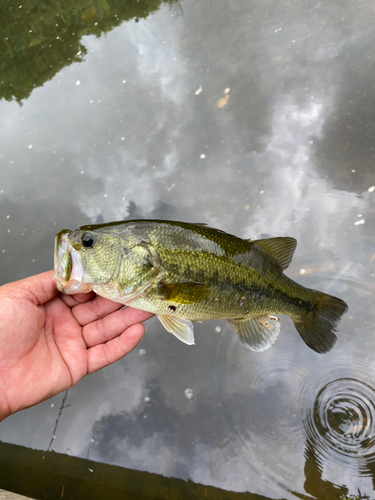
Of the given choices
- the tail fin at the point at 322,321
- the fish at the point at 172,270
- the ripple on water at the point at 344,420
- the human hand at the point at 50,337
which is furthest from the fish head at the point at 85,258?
the ripple on water at the point at 344,420

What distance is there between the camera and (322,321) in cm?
216

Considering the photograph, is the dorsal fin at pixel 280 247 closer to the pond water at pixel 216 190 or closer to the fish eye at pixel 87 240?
the pond water at pixel 216 190

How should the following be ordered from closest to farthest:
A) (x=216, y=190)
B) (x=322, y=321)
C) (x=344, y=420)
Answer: (x=322, y=321), (x=344, y=420), (x=216, y=190)

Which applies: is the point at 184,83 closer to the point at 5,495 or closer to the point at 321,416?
the point at 321,416

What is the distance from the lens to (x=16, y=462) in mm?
2766

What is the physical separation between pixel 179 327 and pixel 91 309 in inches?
26.0

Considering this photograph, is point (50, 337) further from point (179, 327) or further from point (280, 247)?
point (280, 247)

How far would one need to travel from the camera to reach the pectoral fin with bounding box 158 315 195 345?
2.00 metres

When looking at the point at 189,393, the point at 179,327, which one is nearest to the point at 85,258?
the point at 179,327

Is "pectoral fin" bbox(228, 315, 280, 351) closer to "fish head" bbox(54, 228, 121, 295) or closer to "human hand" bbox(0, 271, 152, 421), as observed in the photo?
"human hand" bbox(0, 271, 152, 421)

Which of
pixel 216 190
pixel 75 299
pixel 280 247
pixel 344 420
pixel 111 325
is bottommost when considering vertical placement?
pixel 344 420

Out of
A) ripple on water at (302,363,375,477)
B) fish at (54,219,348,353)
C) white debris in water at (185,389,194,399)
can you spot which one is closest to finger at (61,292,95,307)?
fish at (54,219,348,353)

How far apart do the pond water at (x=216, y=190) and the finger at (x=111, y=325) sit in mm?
740

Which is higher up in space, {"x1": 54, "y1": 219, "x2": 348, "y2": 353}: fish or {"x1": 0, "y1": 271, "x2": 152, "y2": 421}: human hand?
{"x1": 54, "y1": 219, "x2": 348, "y2": 353}: fish
